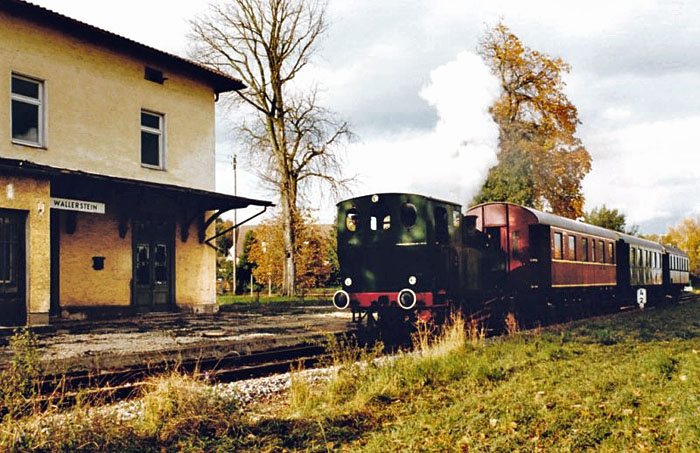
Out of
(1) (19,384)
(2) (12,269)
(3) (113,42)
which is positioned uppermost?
(3) (113,42)

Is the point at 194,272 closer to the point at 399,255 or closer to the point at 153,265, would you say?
the point at 153,265

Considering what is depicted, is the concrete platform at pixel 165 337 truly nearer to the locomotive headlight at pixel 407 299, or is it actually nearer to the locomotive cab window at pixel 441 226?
the locomotive headlight at pixel 407 299

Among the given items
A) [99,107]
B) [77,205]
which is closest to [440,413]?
[77,205]

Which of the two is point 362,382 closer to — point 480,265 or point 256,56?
point 480,265

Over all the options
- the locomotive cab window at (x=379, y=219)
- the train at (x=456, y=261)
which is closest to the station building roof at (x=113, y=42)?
the train at (x=456, y=261)

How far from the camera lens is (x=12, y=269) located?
13547 millimetres

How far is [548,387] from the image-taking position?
7.11 metres

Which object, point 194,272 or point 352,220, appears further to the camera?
point 194,272

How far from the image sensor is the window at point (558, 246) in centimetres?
1658

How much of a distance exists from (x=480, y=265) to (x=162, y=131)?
9.50 metres

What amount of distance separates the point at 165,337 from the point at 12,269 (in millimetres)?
4066

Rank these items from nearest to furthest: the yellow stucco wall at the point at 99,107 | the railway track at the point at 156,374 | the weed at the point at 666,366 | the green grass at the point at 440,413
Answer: the green grass at the point at 440,413 < the railway track at the point at 156,374 < the weed at the point at 666,366 < the yellow stucco wall at the point at 99,107

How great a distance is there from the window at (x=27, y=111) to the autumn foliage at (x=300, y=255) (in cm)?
1968

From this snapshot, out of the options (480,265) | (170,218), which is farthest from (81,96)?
(480,265)
